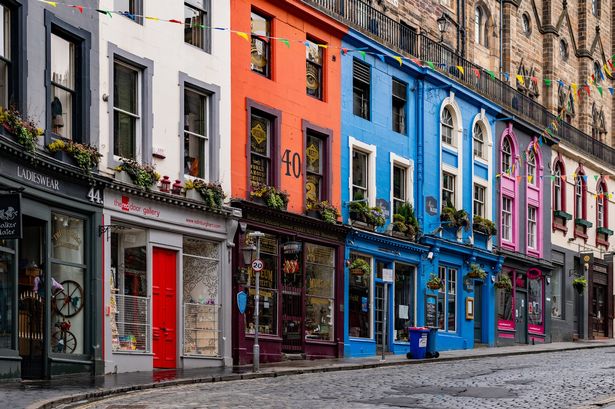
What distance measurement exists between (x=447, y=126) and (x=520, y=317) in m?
8.94

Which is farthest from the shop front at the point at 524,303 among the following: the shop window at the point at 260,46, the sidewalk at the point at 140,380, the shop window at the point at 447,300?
the shop window at the point at 260,46

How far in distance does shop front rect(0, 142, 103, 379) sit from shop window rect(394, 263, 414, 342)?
14405 millimetres

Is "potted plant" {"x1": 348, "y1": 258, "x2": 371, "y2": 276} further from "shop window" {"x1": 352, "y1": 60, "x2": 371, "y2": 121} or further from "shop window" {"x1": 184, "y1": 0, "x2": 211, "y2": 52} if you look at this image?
"shop window" {"x1": 184, "y1": 0, "x2": 211, "y2": 52}

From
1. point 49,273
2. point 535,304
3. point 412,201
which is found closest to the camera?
point 49,273

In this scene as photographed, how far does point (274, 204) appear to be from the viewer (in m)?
31.1

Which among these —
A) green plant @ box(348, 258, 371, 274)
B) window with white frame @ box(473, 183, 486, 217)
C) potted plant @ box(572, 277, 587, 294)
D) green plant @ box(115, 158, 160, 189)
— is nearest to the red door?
green plant @ box(115, 158, 160, 189)

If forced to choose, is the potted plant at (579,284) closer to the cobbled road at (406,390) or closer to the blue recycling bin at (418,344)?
the blue recycling bin at (418,344)

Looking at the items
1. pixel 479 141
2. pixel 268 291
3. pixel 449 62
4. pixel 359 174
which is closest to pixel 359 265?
pixel 359 174

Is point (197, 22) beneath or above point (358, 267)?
above

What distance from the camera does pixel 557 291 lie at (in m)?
50.6

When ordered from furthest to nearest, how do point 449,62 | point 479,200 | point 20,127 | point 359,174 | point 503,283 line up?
point 479,200, point 503,283, point 449,62, point 359,174, point 20,127

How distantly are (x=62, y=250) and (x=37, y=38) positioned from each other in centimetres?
409

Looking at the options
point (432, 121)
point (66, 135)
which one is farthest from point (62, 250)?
point (432, 121)

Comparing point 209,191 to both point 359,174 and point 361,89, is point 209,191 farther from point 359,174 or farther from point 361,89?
point 361,89
